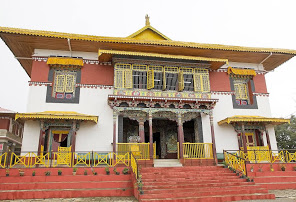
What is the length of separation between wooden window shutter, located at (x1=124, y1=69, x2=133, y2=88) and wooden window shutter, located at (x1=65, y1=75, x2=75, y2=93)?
11.4 feet

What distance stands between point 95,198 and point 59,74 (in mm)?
9040

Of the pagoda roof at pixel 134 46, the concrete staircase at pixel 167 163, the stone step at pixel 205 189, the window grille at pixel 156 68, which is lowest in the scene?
the stone step at pixel 205 189

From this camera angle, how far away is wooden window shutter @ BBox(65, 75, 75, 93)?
49.3 feet

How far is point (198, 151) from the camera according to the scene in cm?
1443

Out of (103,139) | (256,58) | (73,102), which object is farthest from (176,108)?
(256,58)

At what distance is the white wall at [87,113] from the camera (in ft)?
45.3

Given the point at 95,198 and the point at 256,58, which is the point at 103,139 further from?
the point at 256,58

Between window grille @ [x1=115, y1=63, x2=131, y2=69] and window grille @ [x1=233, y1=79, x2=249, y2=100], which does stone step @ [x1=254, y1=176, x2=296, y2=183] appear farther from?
window grille @ [x1=115, y1=63, x2=131, y2=69]

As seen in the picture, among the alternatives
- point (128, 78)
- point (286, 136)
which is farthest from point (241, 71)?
point (286, 136)

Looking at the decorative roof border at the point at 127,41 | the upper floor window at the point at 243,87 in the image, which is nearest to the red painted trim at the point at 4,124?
the decorative roof border at the point at 127,41

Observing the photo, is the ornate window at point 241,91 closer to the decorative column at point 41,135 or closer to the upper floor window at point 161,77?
the upper floor window at point 161,77

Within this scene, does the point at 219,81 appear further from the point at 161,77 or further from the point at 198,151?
the point at 198,151

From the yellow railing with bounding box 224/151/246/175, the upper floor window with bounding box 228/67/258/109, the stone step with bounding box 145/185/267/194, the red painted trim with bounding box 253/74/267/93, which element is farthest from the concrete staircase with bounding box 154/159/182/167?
the red painted trim with bounding box 253/74/267/93

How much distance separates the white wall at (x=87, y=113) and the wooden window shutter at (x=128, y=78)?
4.50 ft
